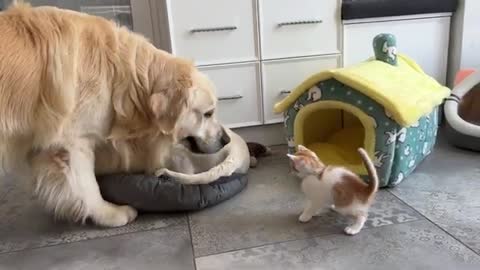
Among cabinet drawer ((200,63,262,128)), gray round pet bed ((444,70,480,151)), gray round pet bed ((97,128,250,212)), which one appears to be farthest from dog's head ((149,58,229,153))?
gray round pet bed ((444,70,480,151))

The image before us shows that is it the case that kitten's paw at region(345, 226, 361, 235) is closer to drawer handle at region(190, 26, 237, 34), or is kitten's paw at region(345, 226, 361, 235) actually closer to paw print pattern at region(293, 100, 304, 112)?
paw print pattern at region(293, 100, 304, 112)

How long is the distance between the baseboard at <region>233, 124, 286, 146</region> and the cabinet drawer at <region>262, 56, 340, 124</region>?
0.11 metres

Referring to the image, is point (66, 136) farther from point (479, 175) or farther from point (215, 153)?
point (479, 175)

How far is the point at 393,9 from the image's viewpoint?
2252mm

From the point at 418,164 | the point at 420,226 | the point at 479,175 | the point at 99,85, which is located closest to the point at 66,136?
the point at 99,85

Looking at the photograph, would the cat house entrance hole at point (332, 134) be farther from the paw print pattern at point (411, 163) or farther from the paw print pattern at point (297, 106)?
the paw print pattern at point (411, 163)

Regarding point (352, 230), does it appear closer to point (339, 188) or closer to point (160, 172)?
point (339, 188)

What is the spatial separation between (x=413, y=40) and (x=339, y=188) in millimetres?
1213

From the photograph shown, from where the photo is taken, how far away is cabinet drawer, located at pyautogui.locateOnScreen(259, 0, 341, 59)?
7.13 ft

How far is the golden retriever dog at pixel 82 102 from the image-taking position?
4.69 feet

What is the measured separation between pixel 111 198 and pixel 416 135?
1.13 meters

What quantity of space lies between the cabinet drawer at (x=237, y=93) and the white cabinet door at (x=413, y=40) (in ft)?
1.51

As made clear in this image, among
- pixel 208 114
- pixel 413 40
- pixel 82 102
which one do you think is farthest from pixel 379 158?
pixel 82 102

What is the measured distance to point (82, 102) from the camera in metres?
1.49
